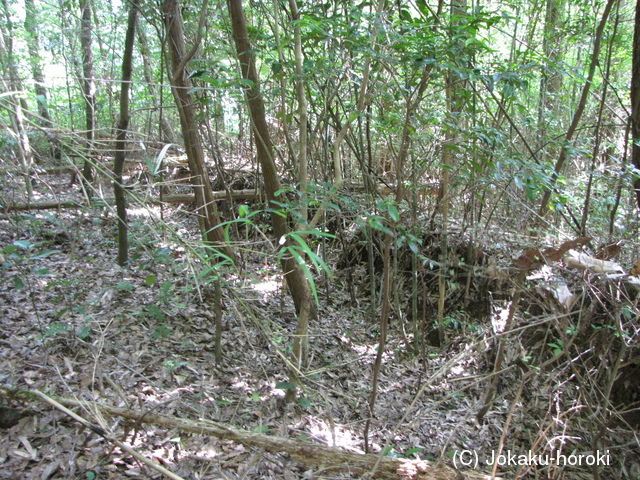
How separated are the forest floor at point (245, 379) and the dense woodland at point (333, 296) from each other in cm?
2

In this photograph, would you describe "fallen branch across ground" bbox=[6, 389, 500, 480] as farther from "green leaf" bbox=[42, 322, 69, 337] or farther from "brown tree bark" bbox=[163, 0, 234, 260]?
"brown tree bark" bbox=[163, 0, 234, 260]

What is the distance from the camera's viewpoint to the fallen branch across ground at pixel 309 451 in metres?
1.98

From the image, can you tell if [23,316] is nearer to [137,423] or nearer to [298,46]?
[137,423]

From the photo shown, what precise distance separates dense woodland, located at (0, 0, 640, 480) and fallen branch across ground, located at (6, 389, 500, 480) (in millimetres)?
11

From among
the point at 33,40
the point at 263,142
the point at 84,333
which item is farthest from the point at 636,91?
the point at 33,40

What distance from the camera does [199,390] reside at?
2836mm

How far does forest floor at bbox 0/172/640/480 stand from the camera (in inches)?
83.7

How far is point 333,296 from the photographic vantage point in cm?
493

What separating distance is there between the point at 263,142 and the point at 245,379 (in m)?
1.78

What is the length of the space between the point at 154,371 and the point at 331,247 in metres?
2.97

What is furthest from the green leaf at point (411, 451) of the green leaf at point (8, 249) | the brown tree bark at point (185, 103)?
the green leaf at point (8, 249)

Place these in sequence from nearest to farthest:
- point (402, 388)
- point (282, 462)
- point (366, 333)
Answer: point (282, 462)
point (402, 388)
point (366, 333)

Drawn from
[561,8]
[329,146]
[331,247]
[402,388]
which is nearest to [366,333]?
[402,388]

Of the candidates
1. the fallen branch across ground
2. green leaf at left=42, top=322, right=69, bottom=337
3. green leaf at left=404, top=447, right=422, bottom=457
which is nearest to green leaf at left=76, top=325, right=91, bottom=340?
green leaf at left=42, top=322, right=69, bottom=337
